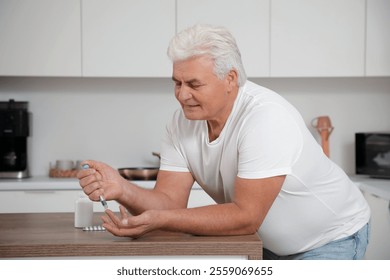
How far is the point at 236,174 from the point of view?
6.04 ft

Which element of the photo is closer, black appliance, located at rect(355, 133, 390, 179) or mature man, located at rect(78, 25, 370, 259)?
mature man, located at rect(78, 25, 370, 259)

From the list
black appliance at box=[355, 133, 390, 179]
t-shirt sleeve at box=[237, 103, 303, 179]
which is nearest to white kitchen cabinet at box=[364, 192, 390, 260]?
black appliance at box=[355, 133, 390, 179]

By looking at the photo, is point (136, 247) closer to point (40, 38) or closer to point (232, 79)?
point (232, 79)

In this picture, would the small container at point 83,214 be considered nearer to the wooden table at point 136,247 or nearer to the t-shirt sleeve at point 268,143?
the wooden table at point 136,247

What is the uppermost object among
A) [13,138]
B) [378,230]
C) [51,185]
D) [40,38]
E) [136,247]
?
[40,38]

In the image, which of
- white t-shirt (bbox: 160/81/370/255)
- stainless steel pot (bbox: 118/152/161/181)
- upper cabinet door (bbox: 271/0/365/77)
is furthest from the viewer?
upper cabinet door (bbox: 271/0/365/77)

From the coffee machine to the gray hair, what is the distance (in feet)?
7.69

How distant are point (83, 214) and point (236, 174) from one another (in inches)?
17.4

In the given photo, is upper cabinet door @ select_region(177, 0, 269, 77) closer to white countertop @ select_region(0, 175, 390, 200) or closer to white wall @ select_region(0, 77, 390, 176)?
white wall @ select_region(0, 77, 390, 176)

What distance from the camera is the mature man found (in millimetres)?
1694

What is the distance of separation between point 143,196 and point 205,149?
22 cm

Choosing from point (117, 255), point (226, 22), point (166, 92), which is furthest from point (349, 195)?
point (166, 92)

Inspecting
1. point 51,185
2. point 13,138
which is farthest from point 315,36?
point 13,138
